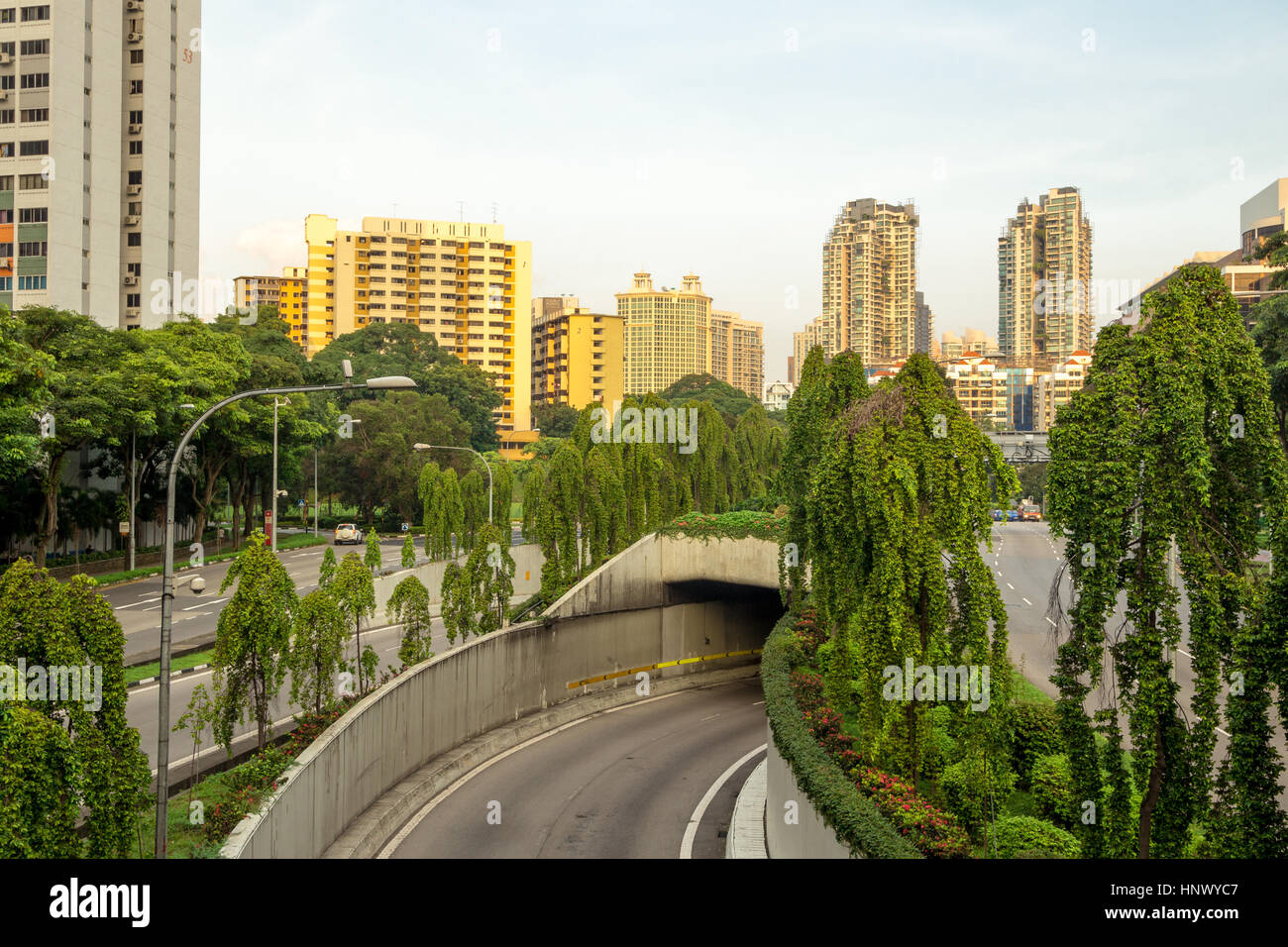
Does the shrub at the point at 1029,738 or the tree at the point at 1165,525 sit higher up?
the tree at the point at 1165,525

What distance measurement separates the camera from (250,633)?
1898 centimetres

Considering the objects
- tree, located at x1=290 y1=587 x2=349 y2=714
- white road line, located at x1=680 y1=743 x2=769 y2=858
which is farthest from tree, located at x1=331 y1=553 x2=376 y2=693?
white road line, located at x1=680 y1=743 x2=769 y2=858

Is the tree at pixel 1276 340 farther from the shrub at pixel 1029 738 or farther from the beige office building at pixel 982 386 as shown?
the beige office building at pixel 982 386

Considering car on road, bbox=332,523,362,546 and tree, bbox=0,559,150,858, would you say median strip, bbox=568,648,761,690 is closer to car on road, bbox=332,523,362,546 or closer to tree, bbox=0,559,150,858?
tree, bbox=0,559,150,858

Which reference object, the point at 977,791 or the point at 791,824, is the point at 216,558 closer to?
the point at 791,824

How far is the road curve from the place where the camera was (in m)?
22.1

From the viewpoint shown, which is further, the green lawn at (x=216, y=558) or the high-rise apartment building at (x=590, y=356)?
the high-rise apartment building at (x=590, y=356)

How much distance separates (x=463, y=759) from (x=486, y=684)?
299 cm

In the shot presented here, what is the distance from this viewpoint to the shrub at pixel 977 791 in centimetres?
1439

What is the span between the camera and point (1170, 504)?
10.9 meters

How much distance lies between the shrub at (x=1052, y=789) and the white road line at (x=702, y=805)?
25.5 feet

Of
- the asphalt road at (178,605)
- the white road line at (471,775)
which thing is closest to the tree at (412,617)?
the white road line at (471,775)

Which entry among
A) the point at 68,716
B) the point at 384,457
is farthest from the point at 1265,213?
the point at 68,716
